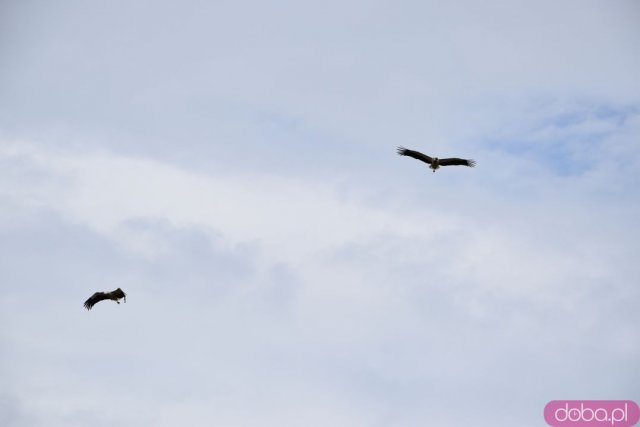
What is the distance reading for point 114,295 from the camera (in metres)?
87.1

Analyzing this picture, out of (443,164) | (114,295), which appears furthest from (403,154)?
(114,295)

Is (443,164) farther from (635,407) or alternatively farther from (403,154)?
(635,407)

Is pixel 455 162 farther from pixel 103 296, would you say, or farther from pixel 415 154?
pixel 103 296

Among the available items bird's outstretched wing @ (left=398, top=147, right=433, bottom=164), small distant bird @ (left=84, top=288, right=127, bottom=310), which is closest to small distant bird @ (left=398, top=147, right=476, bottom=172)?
bird's outstretched wing @ (left=398, top=147, right=433, bottom=164)

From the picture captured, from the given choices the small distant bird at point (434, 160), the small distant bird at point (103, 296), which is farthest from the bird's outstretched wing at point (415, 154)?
the small distant bird at point (103, 296)

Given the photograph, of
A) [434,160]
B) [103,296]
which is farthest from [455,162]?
[103,296]

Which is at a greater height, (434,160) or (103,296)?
(434,160)

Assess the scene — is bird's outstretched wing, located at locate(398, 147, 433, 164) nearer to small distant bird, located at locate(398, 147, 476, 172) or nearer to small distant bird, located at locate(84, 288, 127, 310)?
small distant bird, located at locate(398, 147, 476, 172)

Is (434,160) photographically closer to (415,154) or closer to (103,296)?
(415,154)

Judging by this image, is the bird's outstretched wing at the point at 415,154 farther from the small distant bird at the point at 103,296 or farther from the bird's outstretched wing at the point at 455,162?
the small distant bird at the point at 103,296

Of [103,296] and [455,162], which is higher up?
[455,162]

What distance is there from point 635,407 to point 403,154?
35.2 metres

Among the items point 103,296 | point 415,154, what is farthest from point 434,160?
point 103,296

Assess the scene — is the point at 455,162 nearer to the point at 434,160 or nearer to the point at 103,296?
the point at 434,160
